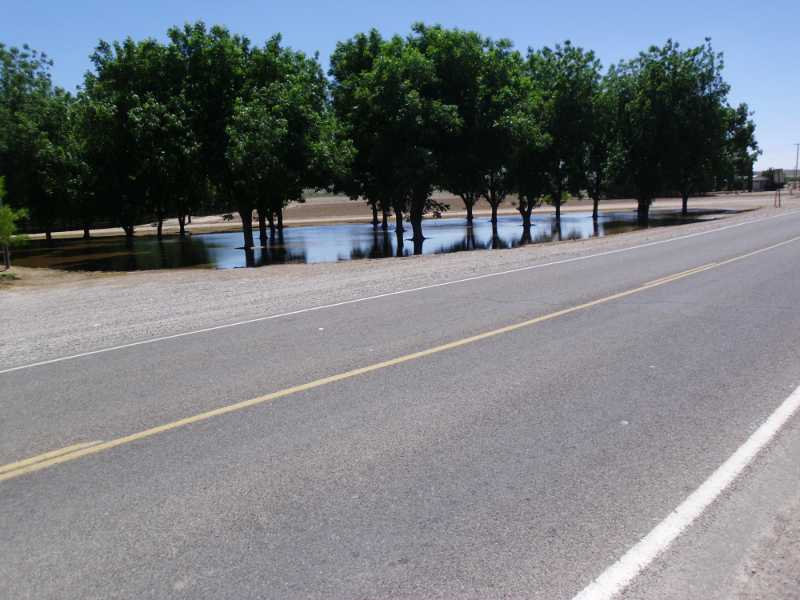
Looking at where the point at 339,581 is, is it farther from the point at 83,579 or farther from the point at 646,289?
the point at 646,289

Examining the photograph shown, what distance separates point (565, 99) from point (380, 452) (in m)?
44.9

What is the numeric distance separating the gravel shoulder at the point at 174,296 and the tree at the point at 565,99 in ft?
75.4

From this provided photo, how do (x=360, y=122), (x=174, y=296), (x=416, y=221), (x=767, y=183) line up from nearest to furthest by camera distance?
(x=174, y=296) < (x=360, y=122) < (x=416, y=221) < (x=767, y=183)

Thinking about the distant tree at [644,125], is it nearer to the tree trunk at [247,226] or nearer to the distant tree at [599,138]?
the distant tree at [599,138]

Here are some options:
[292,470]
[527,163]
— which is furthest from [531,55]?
[292,470]

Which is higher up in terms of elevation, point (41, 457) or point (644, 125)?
point (644, 125)

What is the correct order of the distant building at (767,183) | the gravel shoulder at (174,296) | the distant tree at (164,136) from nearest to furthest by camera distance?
the gravel shoulder at (174,296)
the distant tree at (164,136)
the distant building at (767,183)

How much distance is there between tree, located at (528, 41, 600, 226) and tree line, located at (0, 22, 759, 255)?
0.11 metres

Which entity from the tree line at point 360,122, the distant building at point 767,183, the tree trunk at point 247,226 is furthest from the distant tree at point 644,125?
the distant building at point 767,183

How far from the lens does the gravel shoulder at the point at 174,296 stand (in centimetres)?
1055

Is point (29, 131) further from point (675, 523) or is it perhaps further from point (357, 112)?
point (675, 523)

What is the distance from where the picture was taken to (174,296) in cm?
1565

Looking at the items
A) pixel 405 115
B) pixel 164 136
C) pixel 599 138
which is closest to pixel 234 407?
pixel 164 136

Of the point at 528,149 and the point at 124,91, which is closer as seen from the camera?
the point at 124,91
